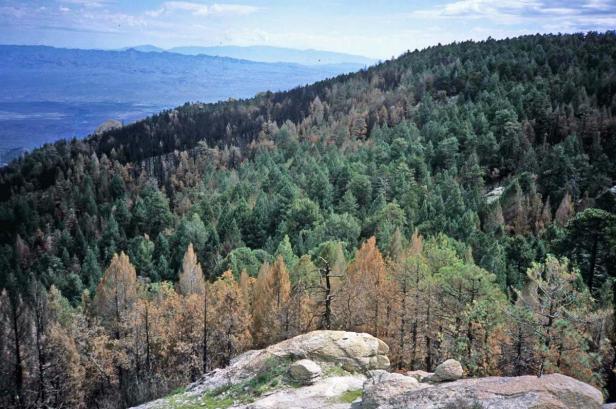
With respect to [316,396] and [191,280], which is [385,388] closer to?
[316,396]

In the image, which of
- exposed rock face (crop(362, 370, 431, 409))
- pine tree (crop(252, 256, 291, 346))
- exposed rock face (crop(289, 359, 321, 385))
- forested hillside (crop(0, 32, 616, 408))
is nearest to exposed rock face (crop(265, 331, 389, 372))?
exposed rock face (crop(289, 359, 321, 385))

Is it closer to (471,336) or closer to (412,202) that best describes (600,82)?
(412,202)

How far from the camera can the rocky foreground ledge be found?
1731cm

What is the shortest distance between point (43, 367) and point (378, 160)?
320 ft

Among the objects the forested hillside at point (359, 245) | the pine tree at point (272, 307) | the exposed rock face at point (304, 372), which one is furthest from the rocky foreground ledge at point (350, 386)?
the pine tree at point (272, 307)

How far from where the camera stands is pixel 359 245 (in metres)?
80.6

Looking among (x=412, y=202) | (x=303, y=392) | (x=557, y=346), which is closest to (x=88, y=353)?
(x=303, y=392)

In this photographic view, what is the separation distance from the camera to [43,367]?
39781mm

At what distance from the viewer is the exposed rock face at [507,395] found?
16.9 metres

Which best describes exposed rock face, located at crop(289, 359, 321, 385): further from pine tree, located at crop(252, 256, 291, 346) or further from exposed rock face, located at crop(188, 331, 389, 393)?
pine tree, located at crop(252, 256, 291, 346)

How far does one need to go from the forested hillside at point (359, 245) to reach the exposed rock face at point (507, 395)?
27.9 ft

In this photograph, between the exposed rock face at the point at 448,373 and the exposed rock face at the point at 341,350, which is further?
the exposed rock face at the point at 341,350

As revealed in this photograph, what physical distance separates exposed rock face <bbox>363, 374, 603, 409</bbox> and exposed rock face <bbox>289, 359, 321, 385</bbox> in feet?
19.3

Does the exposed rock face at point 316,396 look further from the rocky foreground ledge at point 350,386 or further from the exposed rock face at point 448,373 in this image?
the exposed rock face at point 448,373
